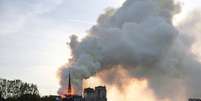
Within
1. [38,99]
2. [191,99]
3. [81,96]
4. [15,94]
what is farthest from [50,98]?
[191,99]

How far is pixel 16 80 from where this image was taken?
609 ft

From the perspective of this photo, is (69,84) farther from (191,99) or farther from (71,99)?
(191,99)

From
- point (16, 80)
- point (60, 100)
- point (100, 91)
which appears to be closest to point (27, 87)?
point (16, 80)

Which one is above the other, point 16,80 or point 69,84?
point 16,80

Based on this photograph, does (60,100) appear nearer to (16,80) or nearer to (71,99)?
(71,99)

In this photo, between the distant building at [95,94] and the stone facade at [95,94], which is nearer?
the distant building at [95,94]

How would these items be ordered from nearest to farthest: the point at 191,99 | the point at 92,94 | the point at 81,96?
the point at 81,96 < the point at 92,94 < the point at 191,99

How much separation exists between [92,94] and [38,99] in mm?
28521

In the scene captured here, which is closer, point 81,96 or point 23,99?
point 81,96

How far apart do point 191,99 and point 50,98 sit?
51607 mm

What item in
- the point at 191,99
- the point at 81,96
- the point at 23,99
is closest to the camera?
the point at 81,96

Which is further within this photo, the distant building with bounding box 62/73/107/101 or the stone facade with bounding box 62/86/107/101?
the stone facade with bounding box 62/86/107/101

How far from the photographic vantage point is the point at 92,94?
137875mm

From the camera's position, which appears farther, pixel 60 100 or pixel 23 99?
pixel 23 99
